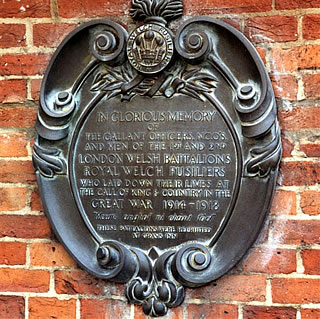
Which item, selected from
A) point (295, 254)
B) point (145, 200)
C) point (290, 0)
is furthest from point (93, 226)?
point (290, 0)

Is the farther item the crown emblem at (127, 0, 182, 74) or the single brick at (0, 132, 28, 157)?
the single brick at (0, 132, 28, 157)

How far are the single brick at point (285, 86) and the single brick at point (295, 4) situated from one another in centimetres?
22

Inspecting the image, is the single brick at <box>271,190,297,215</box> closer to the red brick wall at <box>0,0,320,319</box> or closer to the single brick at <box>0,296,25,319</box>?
the red brick wall at <box>0,0,320,319</box>

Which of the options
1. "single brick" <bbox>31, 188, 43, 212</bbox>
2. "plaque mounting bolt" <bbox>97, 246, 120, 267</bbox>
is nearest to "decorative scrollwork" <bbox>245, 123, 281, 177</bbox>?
"plaque mounting bolt" <bbox>97, 246, 120, 267</bbox>

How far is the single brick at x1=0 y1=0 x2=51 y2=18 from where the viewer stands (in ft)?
6.61

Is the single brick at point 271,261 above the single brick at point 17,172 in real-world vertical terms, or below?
below

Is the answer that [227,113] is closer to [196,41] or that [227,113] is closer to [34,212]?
[196,41]

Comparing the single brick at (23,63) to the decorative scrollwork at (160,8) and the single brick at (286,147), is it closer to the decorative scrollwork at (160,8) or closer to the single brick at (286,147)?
the decorative scrollwork at (160,8)

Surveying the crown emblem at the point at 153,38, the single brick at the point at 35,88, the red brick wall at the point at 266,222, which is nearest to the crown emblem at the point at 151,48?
the crown emblem at the point at 153,38

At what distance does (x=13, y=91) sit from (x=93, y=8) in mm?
410

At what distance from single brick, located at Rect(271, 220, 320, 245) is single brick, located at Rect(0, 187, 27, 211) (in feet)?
2.90

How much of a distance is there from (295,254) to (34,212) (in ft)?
3.01

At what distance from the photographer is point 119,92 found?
1955mm

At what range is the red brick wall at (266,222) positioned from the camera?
6.13 feet
